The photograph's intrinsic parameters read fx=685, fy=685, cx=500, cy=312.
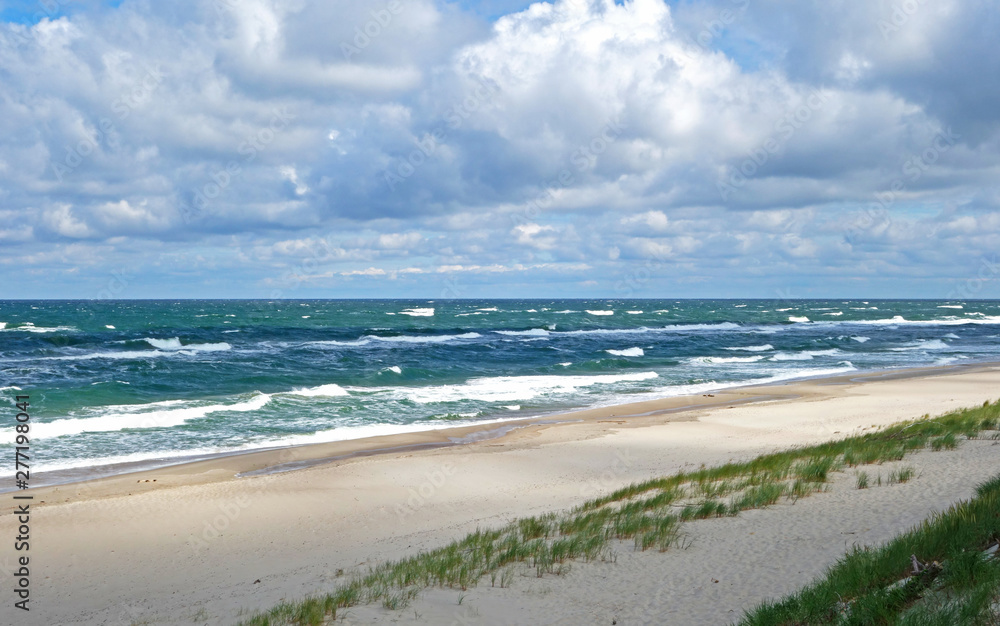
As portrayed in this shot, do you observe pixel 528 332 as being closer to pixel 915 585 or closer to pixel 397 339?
pixel 397 339

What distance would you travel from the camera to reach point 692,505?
8703 millimetres

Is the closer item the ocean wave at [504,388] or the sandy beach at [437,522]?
the sandy beach at [437,522]

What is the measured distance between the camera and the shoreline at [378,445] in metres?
14.0

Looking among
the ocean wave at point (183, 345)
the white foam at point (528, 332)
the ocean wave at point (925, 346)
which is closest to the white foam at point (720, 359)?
the ocean wave at point (925, 346)

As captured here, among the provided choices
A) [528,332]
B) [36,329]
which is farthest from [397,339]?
[36,329]

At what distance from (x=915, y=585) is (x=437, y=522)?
264 inches

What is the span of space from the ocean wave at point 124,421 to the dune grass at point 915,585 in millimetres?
18477

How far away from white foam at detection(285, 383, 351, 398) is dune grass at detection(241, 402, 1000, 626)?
56.7 feet

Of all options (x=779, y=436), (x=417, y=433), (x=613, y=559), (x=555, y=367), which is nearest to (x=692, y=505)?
(x=613, y=559)

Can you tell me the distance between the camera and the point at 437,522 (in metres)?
10.2

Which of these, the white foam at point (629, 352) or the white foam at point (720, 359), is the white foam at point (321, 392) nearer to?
the white foam at point (720, 359)

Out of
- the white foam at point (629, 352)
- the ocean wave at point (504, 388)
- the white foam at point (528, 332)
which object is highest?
the white foam at point (528, 332)

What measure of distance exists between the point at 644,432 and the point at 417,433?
6.09 metres

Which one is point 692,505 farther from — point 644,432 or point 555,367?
point 555,367
